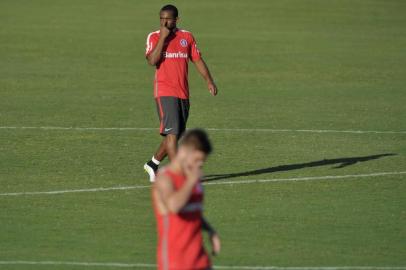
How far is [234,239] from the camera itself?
583 inches

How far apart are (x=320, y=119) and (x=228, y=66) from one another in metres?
10.5

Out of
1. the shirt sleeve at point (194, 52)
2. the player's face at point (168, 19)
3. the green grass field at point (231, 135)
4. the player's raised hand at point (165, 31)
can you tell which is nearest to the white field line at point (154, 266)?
the green grass field at point (231, 135)

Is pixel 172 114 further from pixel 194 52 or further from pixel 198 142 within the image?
pixel 198 142

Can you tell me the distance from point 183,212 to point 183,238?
22 cm

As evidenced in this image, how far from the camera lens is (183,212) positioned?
976cm

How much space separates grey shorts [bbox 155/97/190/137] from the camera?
1764cm

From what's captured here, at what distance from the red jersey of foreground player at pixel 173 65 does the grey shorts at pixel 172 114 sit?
0.29 feet

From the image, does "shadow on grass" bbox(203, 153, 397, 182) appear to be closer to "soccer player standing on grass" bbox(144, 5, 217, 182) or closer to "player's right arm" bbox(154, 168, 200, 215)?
"soccer player standing on grass" bbox(144, 5, 217, 182)

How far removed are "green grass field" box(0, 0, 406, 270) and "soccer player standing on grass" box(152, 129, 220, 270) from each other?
3762 millimetres

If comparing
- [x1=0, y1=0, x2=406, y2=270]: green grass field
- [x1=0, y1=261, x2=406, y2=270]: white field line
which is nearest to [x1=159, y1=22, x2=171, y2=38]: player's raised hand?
[x1=0, y1=0, x2=406, y2=270]: green grass field

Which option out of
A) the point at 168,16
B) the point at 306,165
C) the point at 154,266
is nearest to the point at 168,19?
the point at 168,16

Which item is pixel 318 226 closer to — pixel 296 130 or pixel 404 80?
pixel 296 130

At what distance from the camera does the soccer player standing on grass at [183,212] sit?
9.62 metres

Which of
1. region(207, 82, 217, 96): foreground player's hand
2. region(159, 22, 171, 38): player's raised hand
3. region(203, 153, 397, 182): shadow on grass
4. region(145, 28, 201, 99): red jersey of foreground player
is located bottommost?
region(203, 153, 397, 182): shadow on grass
